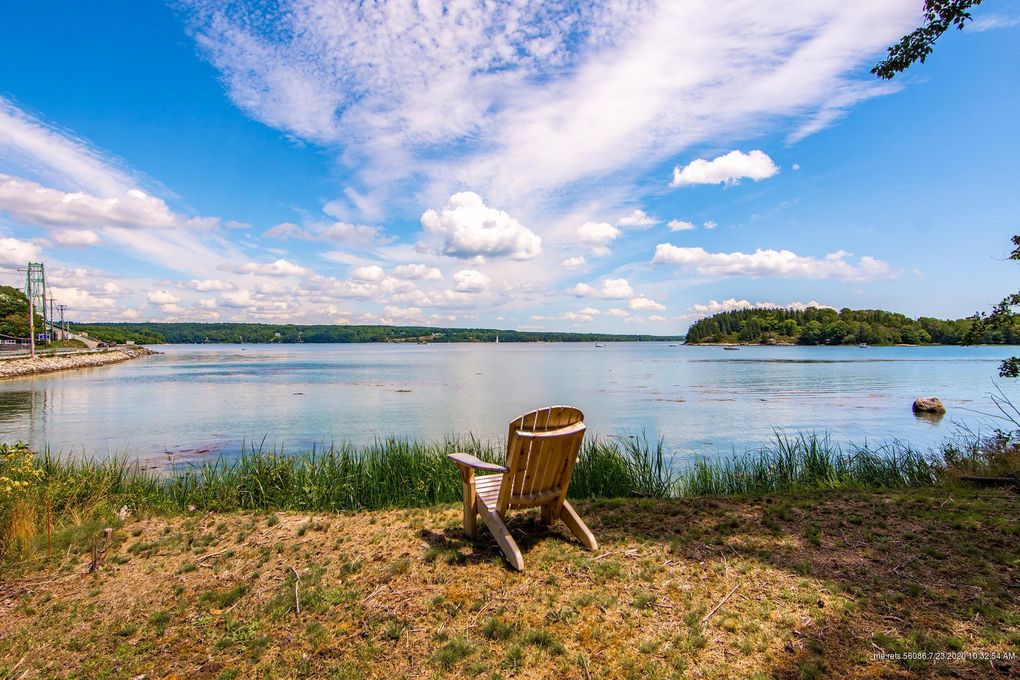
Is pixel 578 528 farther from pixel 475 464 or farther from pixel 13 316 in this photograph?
pixel 13 316

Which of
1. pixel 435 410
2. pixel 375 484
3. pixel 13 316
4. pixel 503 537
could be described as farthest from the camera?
pixel 13 316

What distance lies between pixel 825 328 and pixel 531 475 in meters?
131

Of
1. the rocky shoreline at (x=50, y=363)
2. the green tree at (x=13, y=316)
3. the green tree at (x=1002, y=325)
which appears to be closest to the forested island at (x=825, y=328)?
the green tree at (x=1002, y=325)

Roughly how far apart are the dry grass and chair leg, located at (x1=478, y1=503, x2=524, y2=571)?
0.33ft

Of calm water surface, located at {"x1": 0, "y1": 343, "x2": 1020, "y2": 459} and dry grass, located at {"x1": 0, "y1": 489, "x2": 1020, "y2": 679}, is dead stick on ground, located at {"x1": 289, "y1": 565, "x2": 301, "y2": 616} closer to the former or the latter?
dry grass, located at {"x1": 0, "y1": 489, "x2": 1020, "y2": 679}

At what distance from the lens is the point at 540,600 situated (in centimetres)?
362

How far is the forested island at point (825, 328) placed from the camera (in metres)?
105

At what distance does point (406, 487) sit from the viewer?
280 inches

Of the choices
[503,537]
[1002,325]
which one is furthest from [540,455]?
[1002,325]

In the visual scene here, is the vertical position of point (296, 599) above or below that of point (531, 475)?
below

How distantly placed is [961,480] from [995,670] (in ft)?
16.9

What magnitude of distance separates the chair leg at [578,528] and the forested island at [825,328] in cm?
10754

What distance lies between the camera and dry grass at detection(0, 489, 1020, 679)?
9.80ft

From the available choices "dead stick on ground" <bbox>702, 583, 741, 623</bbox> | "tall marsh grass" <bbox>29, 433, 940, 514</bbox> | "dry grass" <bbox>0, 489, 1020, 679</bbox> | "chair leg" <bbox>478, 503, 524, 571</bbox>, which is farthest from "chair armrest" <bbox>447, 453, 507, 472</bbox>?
"tall marsh grass" <bbox>29, 433, 940, 514</bbox>
